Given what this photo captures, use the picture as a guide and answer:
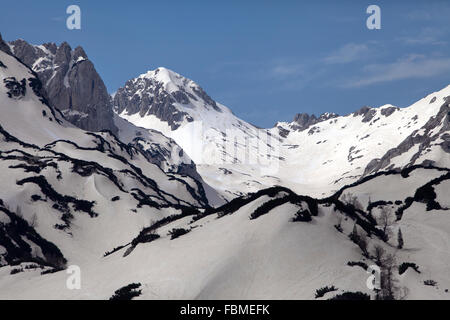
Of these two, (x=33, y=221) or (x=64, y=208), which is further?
(x=64, y=208)

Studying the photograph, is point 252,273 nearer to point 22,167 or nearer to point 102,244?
point 102,244

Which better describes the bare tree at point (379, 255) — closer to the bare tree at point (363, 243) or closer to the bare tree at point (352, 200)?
the bare tree at point (363, 243)

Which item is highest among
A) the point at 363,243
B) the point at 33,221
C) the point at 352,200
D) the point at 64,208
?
the point at 64,208

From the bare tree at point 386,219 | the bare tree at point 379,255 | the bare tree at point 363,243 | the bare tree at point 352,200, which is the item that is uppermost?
the bare tree at point 352,200

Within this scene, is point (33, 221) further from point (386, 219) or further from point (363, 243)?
point (363, 243)

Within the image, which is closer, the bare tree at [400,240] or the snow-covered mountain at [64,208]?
the bare tree at [400,240]

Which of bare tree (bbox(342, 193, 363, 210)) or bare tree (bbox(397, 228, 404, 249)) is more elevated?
bare tree (bbox(342, 193, 363, 210))

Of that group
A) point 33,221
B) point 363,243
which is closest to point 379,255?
point 363,243

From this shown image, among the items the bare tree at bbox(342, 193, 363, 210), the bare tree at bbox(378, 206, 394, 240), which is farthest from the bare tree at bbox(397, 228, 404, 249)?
the bare tree at bbox(342, 193, 363, 210)

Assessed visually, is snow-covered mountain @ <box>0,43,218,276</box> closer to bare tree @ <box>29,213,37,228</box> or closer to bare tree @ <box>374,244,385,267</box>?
bare tree @ <box>29,213,37,228</box>

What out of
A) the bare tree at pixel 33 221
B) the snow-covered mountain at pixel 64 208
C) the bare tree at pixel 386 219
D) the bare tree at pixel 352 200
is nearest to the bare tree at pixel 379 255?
the bare tree at pixel 386 219

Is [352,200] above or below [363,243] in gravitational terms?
above
